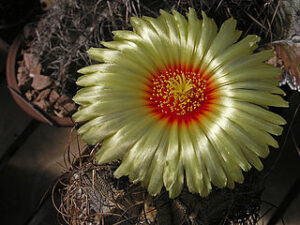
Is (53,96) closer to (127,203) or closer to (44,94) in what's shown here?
(44,94)

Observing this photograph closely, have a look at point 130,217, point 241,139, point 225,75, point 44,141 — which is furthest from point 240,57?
point 44,141

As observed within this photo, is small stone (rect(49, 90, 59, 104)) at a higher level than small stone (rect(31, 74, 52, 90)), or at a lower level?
lower

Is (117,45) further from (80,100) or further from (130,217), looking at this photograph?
(130,217)

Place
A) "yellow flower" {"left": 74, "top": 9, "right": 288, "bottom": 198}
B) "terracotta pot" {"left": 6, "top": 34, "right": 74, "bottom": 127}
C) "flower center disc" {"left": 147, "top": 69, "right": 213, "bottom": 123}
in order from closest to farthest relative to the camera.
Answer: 1. "yellow flower" {"left": 74, "top": 9, "right": 288, "bottom": 198}
2. "flower center disc" {"left": 147, "top": 69, "right": 213, "bottom": 123}
3. "terracotta pot" {"left": 6, "top": 34, "right": 74, "bottom": 127}

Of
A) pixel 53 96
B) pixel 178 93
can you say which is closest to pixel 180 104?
pixel 178 93

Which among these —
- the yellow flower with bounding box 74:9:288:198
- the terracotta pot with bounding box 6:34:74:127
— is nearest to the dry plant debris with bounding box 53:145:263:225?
the yellow flower with bounding box 74:9:288:198

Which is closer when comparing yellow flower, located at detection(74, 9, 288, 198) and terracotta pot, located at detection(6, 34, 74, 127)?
yellow flower, located at detection(74, 9, 288, 198)

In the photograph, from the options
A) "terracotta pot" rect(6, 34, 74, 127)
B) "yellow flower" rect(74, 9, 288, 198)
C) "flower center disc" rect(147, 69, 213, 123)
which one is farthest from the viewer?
"terracotta pot" rect(6, 34, 74, 127)

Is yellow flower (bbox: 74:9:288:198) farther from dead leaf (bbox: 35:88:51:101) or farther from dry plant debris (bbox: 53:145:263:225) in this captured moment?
→ dead leaf (bbox: 35:88:51:101)
